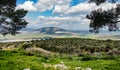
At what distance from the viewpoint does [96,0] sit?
125 ft

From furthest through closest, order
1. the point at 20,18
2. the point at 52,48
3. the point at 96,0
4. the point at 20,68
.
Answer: the point at 52,48
the point at 20,18
the point at 96,0
the point at 20,68

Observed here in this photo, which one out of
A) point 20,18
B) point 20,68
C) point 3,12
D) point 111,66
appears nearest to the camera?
point 20,68

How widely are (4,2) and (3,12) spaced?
4.91 m

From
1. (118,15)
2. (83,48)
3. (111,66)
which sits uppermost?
(118,15)

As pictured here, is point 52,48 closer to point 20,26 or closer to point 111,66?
point 20,26

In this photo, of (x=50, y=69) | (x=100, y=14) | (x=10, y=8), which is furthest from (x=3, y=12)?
(x=50, y=69)

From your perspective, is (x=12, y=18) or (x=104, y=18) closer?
(x=104, y=18)

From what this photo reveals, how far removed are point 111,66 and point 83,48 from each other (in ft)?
222

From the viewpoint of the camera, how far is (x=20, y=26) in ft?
205

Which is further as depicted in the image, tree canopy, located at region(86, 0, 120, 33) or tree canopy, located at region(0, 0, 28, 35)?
tree canopy, located at region(0, 0, 28, 35)

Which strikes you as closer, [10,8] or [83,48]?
[10,8]

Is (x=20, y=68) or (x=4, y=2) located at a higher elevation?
(x=4, y=2)

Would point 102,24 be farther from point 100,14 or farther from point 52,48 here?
point 52,48

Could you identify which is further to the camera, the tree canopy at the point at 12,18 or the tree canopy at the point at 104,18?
the tree canopy at the point at 12,18
